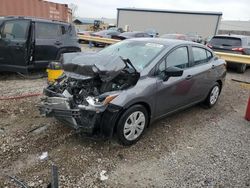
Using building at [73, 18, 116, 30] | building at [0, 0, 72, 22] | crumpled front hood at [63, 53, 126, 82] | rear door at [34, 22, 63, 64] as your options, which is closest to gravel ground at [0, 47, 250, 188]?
crumpled front hood at [63, 53, 126, 82]

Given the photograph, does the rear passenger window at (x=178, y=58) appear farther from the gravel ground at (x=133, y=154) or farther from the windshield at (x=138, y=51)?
the gravel ground at (x=133, y=154)

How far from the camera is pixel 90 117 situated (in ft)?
10.8

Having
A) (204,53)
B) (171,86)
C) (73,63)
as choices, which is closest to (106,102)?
(73,63)

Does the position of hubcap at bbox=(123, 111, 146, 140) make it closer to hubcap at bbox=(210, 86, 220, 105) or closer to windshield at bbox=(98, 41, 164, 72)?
windshield at bbox=(98, 41, 164, 72)

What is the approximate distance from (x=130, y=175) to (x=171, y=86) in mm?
1684

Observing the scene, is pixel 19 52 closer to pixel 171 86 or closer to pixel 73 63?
pixel 73 63

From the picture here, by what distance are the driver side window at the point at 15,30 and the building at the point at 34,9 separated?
5.89m

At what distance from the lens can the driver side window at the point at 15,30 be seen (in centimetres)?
654

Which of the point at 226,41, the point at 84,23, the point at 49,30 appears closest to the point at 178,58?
the point at 49,30

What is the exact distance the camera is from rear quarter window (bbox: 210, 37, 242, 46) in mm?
10186

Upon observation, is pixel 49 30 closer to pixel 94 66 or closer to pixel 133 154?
pixel 94 66

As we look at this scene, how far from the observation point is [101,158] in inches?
132

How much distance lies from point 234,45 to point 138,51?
7.44 metres

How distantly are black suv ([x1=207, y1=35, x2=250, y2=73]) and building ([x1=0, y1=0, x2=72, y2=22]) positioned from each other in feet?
27.1
